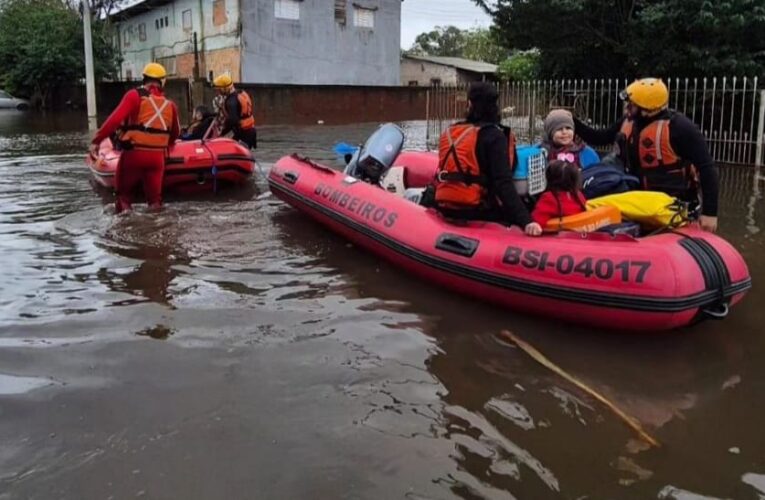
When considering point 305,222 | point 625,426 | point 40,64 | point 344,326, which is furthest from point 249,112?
point 40,64

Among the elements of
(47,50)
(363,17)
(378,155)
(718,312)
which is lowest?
(718,312)

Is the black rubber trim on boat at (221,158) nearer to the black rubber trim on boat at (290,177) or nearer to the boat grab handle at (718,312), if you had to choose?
the black rubber trim on boat at (290,177)

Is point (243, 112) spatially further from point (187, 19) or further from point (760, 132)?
point (187, 19)

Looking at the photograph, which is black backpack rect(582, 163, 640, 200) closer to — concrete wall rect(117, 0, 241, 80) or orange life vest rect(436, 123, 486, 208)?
orange life vest rect(436, 123, 486, 208)

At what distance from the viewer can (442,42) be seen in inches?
2360

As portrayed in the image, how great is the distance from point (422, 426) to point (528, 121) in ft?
35.8

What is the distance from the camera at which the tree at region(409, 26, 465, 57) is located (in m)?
59.0

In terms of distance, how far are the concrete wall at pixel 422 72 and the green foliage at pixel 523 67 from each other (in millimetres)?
12751

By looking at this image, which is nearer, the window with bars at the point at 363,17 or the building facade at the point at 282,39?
the building facade at the point at 282,39

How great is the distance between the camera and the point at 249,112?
29.5 feet

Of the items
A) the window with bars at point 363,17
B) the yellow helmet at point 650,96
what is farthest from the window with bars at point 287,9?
the yellow helmet at point 650,96

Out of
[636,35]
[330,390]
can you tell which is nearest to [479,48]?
[636,35]

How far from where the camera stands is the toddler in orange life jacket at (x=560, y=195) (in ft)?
14.1

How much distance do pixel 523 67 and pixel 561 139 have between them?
14615mm
